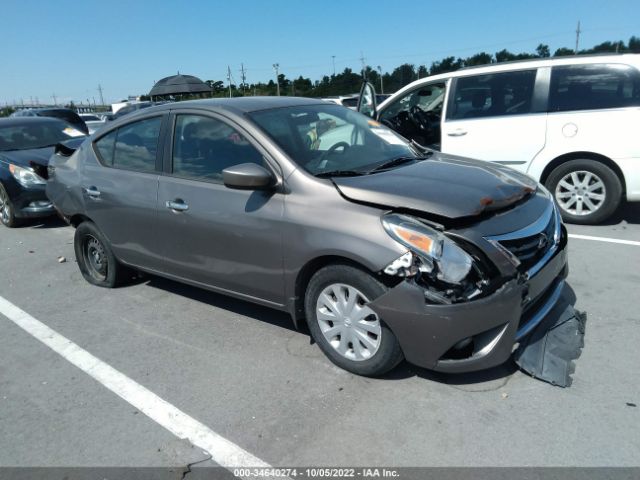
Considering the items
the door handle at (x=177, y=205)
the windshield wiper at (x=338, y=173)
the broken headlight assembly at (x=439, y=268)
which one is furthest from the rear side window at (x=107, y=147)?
the broken headlight assembly at (x=439, y=268)

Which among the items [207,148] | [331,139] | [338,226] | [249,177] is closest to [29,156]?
[207,148]

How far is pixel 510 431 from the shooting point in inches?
101

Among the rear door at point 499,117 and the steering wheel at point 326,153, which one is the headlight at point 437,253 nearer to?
the steering wheel at point 326,153

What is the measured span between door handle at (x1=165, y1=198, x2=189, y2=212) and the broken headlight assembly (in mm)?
1740

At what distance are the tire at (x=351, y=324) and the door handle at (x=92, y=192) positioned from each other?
238 centimetres

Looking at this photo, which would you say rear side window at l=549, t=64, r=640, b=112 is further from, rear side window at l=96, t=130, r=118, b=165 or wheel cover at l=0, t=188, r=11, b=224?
wheel cover at l=0, t=188, r=11, b=224

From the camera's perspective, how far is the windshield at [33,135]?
817cm

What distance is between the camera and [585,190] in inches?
229

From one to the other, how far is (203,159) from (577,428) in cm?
289

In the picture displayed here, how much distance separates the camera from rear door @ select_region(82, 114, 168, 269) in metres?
4.06

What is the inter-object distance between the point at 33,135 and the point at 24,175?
139 centimetres

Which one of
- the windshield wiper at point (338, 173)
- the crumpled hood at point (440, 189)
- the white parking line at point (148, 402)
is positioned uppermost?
the windshield wiper at point (338, 173)

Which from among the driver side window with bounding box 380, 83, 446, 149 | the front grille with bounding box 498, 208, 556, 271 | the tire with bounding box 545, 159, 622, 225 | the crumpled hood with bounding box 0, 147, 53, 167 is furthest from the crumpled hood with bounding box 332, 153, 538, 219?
the crumpled hood with bounding box 0, 147, 53, 167

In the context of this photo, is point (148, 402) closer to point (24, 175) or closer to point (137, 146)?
point (137, 146)
